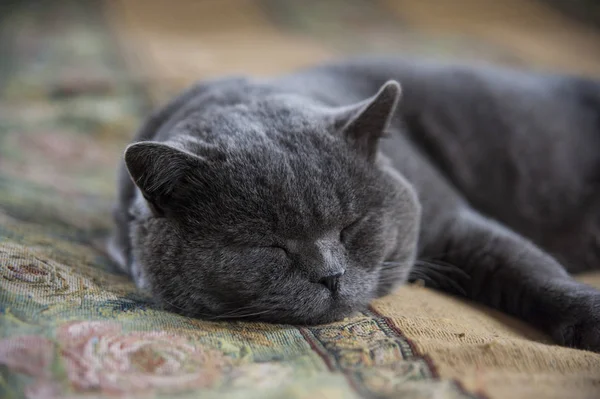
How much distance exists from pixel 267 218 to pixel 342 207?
0.16 meters

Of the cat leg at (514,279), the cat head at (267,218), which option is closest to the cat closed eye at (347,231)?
the cat head at (267,218)

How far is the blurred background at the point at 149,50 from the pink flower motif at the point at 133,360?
2.49 ft

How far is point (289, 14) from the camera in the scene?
3.68 metres

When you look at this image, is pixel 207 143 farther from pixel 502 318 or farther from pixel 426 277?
pixel 502 318

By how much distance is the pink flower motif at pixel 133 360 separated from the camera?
0.84m

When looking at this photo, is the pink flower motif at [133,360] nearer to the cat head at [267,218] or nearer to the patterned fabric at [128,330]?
the patterned fabric at [128,330]

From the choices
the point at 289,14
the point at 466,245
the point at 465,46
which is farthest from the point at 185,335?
the point at 289,14

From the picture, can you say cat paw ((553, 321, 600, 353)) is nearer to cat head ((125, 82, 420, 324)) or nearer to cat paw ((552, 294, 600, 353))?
cat paw ((552, 294, 600, 353))

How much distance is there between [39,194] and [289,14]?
235cm

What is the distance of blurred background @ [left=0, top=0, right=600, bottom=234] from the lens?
2049 mm

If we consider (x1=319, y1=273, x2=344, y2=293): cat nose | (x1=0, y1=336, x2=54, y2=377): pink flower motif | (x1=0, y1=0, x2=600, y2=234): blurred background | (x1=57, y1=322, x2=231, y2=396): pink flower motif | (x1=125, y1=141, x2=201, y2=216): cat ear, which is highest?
(x1=125, y1=141, x2=201, y2=216): cat ear

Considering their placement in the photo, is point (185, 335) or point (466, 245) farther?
point (466, 245)

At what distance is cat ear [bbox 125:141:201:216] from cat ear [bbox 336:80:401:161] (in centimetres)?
36

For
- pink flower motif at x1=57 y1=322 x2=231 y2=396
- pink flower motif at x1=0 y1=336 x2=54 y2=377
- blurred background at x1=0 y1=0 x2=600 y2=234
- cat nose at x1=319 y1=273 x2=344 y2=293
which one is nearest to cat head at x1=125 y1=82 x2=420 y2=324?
cat nose at x1=319 y1=273 x2=344 y2=293
